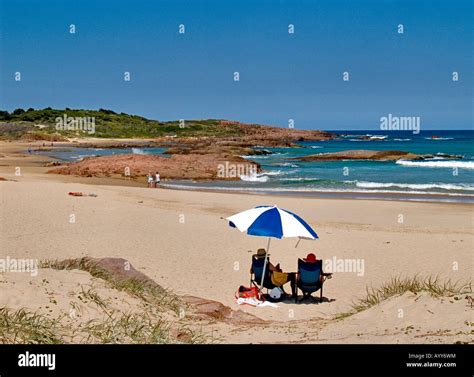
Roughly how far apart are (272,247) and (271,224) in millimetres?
4564

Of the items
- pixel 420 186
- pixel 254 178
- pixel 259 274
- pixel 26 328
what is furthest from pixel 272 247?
pixel 254 178

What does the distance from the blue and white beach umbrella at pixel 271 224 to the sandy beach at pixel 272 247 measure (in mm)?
1257

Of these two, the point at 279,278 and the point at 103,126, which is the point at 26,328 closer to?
the point at 279,278

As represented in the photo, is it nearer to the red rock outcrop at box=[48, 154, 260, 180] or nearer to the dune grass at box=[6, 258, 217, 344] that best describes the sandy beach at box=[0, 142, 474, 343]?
the dune grass at box=[6, 258, 217, 344]

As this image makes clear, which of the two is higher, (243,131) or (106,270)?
(243,131)

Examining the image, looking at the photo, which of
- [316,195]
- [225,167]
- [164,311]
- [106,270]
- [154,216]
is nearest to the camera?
[164,311]

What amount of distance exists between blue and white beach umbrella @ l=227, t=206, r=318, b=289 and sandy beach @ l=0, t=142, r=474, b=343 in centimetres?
126

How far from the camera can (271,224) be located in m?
9.75

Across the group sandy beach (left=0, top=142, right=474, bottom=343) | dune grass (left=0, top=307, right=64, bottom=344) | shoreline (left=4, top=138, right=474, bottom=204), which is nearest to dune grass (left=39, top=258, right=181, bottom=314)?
sandy beach (left=0, top=142, right=474, bottom=343)

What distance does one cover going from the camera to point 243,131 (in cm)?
13938

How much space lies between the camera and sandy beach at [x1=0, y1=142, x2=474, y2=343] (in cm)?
739
